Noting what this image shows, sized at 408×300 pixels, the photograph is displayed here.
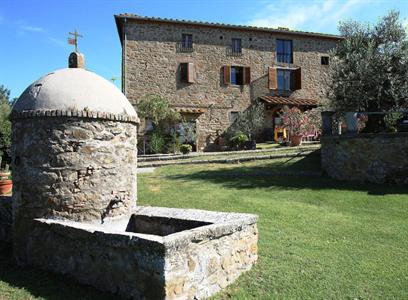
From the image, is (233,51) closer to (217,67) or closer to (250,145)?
(217,67)

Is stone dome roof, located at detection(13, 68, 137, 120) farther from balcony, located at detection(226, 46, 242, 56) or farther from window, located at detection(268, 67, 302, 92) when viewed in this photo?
window, located at detection(268, 67, 302, 92)

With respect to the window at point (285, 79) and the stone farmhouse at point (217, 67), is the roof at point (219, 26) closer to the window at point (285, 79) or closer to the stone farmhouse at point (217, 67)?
the stone farmhouse at point (217, 67)

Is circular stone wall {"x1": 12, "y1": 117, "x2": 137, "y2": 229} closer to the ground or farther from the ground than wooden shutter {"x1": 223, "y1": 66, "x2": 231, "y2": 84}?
closer to the ground

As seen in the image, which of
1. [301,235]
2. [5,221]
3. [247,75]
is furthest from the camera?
[247,75]

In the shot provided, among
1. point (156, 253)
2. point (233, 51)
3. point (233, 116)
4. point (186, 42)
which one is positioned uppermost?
point (186, 42)

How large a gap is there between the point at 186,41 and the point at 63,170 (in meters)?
20.2

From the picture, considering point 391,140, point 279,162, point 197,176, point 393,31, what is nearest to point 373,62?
point 393,31

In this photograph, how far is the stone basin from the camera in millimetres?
3916

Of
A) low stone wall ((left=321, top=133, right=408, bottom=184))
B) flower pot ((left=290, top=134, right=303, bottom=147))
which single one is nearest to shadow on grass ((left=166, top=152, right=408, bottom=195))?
low stone wall ((left=321, top=133, right=408, bottom=184))

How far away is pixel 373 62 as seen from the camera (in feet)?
42.5

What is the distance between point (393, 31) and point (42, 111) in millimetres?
13036

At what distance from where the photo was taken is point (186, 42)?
2406cm

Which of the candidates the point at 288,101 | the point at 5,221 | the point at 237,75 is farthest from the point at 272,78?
the point at 5,221

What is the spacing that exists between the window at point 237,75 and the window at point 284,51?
118 inches
